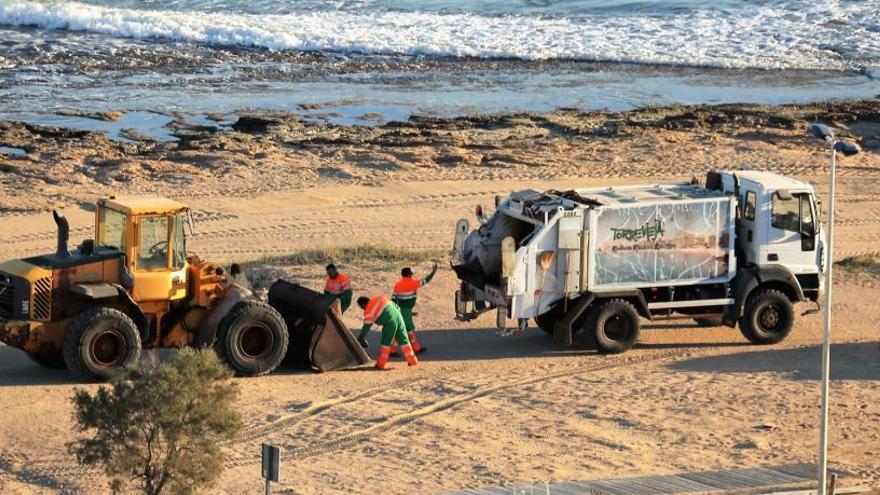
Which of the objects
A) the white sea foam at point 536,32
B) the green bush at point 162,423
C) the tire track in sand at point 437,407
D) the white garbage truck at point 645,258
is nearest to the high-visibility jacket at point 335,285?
the white garbage truck at point 645,258

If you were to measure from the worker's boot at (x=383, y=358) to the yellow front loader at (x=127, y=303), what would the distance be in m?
1.41

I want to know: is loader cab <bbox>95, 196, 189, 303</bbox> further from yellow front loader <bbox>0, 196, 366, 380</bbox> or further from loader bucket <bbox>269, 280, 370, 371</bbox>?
loader bucket <bbox>269, 280, 370, 371</bbox>

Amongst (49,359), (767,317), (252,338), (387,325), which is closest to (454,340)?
(387,325)

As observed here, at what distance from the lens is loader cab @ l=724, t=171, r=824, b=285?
23.8m

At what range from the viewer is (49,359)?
2172cm

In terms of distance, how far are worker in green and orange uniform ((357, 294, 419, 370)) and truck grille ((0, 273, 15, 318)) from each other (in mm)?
4683

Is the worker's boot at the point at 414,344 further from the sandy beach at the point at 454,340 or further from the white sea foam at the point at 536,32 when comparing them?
the white sea foam at the point at 536,32

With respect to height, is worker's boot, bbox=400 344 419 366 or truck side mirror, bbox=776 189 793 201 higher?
truck side mirror, bbox=776 189 793 201

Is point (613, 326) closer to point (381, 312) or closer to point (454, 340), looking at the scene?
point (454, 340)

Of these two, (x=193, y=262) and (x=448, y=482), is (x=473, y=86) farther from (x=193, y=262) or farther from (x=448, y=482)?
(x=448, y=482)

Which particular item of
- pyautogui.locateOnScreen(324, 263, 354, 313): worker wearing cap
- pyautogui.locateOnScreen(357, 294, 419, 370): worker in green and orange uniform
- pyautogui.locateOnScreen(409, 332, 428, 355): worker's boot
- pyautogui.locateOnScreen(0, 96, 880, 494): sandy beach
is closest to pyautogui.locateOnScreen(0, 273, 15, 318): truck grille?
pyautogui.locateOnScreen(0, 96, 880, 494): sandy beach

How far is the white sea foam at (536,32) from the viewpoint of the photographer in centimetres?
5528

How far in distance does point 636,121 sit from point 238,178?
1163cm

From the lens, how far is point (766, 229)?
2377cm
